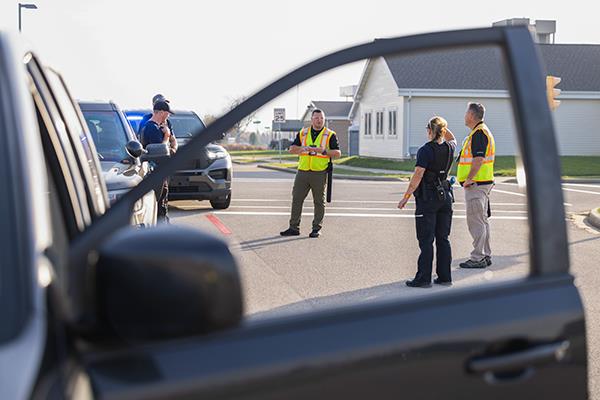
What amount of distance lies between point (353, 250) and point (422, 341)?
9.30m

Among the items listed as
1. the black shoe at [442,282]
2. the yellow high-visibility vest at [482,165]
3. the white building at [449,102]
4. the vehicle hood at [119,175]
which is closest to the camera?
the vehicle hood at [119,175]

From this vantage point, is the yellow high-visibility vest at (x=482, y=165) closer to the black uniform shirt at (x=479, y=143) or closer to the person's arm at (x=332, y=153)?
the black uniform shirt at (x=479, y=143)

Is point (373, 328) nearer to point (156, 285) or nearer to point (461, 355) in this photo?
point (461, 355)

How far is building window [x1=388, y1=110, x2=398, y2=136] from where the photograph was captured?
39.4 m

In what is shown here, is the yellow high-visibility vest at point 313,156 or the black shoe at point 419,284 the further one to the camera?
the yellow high-visibility vest at point 313,156

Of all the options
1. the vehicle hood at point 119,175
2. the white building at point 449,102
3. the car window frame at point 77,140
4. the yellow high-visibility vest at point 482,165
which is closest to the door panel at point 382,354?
the car window frame at point 77,140

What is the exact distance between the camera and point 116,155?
851cm

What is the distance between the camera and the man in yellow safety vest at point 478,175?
31.2 feet

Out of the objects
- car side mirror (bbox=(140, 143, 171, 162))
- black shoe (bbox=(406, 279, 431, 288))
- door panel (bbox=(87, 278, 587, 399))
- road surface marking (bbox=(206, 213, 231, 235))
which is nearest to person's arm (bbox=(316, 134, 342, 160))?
road surface marking (bbox=(206, 213, 231, 235))

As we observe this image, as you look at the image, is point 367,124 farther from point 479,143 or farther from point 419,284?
point 419,284

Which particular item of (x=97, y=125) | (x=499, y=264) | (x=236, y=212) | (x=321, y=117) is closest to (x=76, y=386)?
(x=97, y=125)

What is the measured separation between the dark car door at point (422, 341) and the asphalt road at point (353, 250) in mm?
1885

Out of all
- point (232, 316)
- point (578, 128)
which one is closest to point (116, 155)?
point (232, 316)

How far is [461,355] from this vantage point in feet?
6.85
